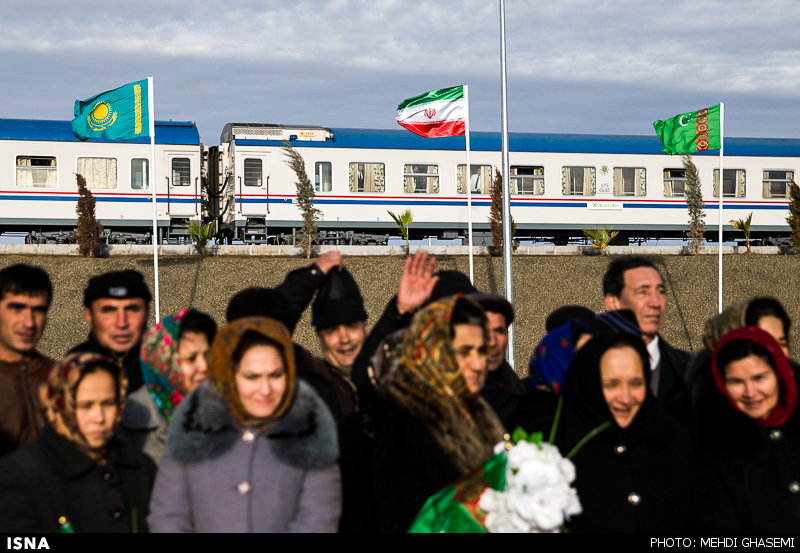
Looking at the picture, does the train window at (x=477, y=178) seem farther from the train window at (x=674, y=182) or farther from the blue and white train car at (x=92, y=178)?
the blue and white train car at (x=92, y=178)

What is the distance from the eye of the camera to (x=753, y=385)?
11.2 feet

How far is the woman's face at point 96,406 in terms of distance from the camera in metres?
3.10

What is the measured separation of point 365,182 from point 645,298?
2133 centimetres

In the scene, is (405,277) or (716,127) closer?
(405,277)

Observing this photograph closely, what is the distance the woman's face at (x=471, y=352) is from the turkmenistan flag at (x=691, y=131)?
18881 mm

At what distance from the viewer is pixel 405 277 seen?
4.22 metres

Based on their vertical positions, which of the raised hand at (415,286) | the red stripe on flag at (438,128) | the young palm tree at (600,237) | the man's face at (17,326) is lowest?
the man's face at (17,326)

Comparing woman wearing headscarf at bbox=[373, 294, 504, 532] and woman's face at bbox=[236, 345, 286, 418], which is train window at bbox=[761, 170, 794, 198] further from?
woman's face at bbox=[236, 345, 286, 418]

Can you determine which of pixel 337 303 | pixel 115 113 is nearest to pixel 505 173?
pixel 115 113

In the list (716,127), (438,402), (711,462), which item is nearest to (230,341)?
(438,402)

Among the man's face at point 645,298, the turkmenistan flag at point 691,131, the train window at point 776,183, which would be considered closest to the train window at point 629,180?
the train window at point 776,183

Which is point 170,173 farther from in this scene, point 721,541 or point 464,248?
point 721,541

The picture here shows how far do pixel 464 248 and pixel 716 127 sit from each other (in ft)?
26.9

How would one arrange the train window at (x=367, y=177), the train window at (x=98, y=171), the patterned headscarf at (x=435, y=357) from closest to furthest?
the patterned headscarf at (x=435, y=357) → the train window at (x=98, y=171) → the train window at (x=367, y=177)
